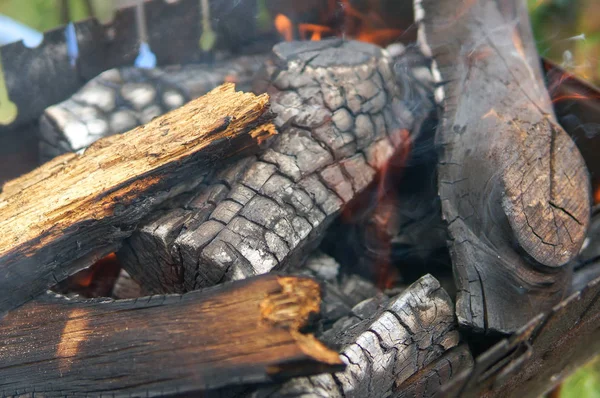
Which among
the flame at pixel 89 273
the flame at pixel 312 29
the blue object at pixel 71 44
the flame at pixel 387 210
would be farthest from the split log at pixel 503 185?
the blue object at pixel 71 44

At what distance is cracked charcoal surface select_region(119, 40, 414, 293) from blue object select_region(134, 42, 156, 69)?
89 cm

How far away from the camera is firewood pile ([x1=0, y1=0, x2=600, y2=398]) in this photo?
1.33 meters

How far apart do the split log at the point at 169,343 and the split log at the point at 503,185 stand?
62 cm

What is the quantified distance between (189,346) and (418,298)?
2.37 ft

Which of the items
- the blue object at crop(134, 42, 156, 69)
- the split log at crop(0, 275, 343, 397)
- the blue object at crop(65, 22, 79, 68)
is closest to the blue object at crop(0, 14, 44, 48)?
the blue object at crop(65, 22, 79, 68)

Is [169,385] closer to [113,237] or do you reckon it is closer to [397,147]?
[113,237]

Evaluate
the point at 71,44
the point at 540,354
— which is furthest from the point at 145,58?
the point at 540,354

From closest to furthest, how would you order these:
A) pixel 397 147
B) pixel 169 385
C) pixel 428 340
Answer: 1. pixel 169 385
2. pixel 428 340
3. pixel 397 147

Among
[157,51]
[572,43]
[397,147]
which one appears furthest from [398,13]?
[157,51]

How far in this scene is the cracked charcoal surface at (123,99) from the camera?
88.7 inches

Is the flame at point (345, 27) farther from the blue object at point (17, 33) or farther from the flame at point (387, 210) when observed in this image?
the blue object at point (17, 33)

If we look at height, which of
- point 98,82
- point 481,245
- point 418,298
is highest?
point 98,82

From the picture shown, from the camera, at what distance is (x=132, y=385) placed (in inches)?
51.8

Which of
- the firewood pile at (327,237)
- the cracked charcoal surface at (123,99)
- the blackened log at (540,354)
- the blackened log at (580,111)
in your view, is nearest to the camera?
the blackened log at (540,354)
